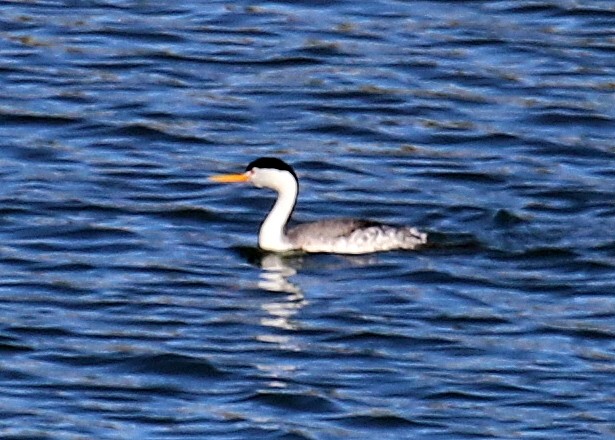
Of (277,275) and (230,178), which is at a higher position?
(230,178)

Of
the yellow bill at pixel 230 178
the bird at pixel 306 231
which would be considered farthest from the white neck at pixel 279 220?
the yellow bill at pixel 230 178

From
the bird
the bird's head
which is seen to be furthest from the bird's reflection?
the bird's head

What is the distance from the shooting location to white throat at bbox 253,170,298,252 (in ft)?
60.4

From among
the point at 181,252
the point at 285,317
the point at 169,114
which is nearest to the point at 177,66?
the point at 169,114

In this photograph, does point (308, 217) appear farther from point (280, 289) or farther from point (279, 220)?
point (280, 289)

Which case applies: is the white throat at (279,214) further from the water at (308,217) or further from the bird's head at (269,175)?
the water at (308,217)

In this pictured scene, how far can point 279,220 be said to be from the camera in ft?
60.7

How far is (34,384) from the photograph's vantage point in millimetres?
15023

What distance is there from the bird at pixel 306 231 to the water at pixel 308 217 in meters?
0.13

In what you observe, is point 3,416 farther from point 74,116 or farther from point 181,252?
point 74,116

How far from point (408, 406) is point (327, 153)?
6.63 m

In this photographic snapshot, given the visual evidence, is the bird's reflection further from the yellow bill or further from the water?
the yellow bill

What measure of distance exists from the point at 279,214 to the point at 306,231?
0.85 feet

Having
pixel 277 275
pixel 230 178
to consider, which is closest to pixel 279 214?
pixel 230 178
